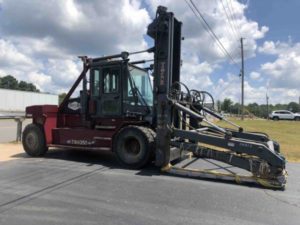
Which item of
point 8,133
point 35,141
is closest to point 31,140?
point 35,141

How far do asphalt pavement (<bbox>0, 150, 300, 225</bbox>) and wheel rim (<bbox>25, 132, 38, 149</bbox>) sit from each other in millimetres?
2020

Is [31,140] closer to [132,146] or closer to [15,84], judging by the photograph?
[132,146]

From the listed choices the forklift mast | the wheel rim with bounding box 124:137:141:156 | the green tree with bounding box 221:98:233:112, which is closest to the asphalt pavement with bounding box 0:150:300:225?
the wheel rim with bounding box 124:137:141:156

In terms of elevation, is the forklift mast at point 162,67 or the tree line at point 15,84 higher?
the tree line at point 15,84

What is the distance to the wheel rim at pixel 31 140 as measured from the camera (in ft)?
34.2

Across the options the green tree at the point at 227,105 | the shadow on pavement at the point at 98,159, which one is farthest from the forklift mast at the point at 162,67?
the green tree at the point at 227,105

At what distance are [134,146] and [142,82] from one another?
80.8 inches

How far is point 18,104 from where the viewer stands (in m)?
53.6

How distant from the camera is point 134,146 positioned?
350 inches

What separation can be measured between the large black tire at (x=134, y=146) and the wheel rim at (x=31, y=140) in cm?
288

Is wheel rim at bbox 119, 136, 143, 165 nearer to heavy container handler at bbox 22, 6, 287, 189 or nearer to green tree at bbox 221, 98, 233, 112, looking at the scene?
heavy container handler at bbox 22, 6, 287, 189

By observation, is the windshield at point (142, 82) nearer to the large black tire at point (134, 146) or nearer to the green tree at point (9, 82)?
the large black tire at point (134, 146)

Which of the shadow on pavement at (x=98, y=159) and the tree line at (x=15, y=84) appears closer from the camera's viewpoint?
the shadow on pavement at (x=98, y=159)

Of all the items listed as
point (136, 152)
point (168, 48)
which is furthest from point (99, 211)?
point (168, 48)
